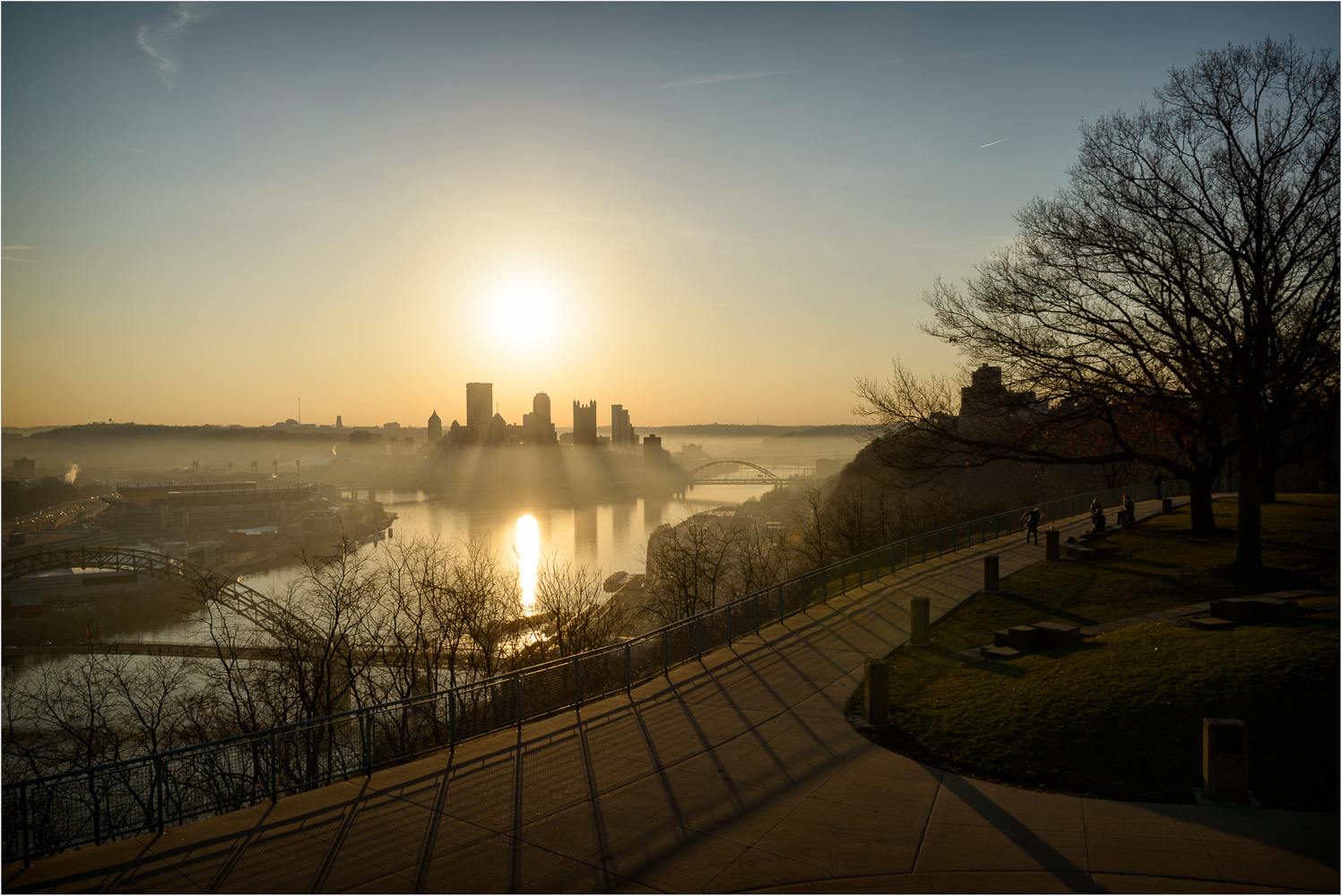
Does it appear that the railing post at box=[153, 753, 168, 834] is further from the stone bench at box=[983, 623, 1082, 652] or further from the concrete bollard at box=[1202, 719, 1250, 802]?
the stone bench at box=[983, 623, 1082, 652]

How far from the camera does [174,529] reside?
92.9m

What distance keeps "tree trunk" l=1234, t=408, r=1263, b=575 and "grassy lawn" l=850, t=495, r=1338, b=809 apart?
4180 millimetres

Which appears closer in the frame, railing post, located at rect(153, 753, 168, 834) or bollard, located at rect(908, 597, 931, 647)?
railing post, located at rect(153, 753, 168, 834)

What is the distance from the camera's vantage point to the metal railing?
7535 mm

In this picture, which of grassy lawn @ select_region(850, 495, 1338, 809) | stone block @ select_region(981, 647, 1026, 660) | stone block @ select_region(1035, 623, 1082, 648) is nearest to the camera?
grassy lawn @ select_region(850, 495, 1338, 809)

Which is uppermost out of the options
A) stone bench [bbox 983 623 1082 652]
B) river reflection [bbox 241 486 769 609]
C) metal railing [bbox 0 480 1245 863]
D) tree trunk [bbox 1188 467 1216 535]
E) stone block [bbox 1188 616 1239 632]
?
tree trunk [bbox 1188 467 1216 535]

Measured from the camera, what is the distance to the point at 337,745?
999 cm

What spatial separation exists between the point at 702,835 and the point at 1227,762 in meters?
4.69

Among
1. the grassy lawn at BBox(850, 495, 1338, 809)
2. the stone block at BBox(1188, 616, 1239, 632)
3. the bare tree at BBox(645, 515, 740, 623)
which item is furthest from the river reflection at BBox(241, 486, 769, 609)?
the stone block at BBox(1188, 616, 1239, 632)

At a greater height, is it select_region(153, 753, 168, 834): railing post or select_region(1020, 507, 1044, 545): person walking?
select_region(1020, 507, 1044, 545): person walking

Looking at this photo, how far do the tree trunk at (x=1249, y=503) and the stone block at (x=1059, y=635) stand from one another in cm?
644

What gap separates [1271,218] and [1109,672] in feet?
37.9

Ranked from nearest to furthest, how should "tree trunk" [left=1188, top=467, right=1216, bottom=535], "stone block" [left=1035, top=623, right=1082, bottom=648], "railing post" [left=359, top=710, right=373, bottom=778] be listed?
"railing post" [left=359, top=710, right=373, bottom=778]
"stone block" [left=1035, top=623, right=1082, bottom=648]
"tree trunk" [left=1188, top=467, right=1216, bottom=535]

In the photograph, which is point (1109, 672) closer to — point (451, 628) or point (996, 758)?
point (996, 758)
